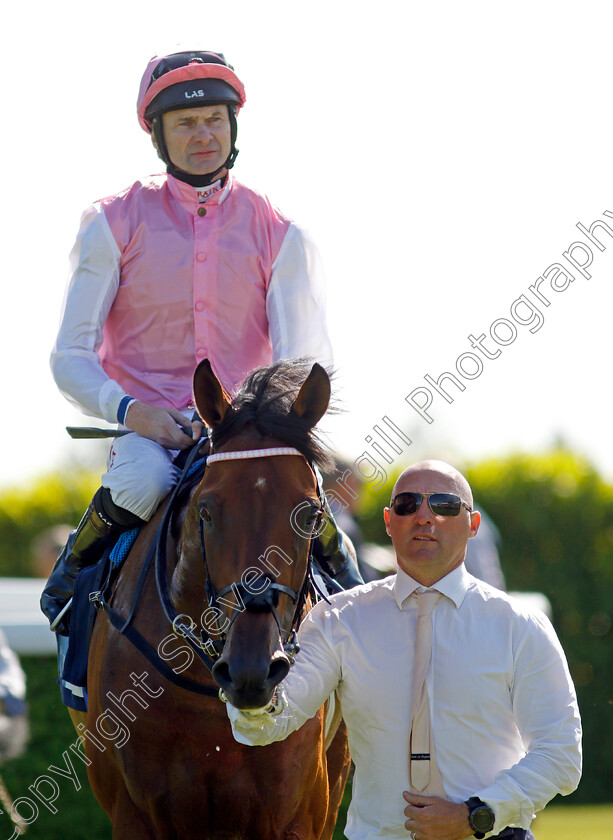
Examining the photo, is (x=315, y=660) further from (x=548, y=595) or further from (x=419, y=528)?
(x=548, y=595)

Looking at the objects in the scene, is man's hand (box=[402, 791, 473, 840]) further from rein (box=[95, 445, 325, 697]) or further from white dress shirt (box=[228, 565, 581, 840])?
rein (box=[95, 445, 325, 697])

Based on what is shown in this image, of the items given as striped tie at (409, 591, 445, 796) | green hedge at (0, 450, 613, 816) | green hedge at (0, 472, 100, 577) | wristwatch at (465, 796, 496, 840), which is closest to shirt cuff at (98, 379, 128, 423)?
striped tie at (409, 591, 445, 796)

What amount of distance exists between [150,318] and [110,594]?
3.43 ft

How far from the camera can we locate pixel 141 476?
3.55 metres

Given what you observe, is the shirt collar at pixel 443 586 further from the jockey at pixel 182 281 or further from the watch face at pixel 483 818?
the jockey at pixel 182 281

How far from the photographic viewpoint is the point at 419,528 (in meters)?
2.85

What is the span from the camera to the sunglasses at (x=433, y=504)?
2838mm

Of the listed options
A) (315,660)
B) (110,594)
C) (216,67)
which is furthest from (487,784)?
(216,67)

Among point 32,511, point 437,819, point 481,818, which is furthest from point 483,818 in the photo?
point 32,511

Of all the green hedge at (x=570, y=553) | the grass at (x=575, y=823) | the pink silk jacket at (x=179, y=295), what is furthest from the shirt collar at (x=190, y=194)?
the green hedge at (x=570, y=553)

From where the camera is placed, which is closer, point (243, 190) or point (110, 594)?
point (110, 594)

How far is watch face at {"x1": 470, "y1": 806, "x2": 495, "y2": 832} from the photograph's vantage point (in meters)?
2.54

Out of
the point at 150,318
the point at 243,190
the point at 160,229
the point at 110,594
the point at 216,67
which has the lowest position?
the point at 110,594

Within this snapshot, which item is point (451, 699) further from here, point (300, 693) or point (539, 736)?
point (300, 693)
